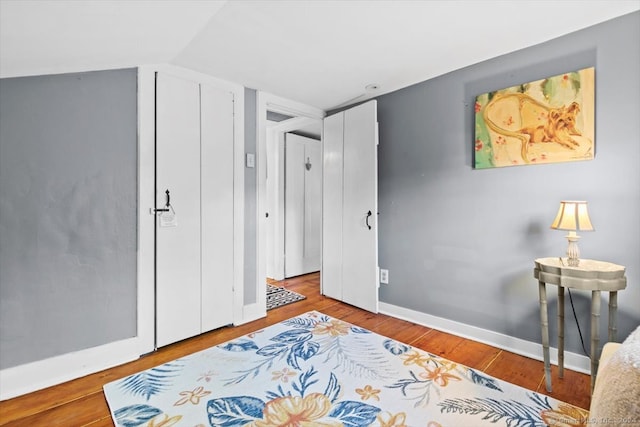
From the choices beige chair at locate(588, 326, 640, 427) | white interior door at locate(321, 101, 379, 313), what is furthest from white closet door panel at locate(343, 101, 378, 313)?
beige chair at locate(588, 326, 640, 427)

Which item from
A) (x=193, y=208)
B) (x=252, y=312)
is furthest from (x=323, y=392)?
(x=193, y=208)

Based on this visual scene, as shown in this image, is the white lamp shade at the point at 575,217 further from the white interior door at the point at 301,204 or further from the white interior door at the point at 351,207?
the white interior door at the point at 301,204

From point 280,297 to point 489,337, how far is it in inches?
83.6

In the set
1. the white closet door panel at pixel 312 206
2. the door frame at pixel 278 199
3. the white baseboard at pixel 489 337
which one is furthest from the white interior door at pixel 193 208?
the white closet door panel at pixel 312 206

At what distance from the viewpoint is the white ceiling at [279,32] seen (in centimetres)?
146

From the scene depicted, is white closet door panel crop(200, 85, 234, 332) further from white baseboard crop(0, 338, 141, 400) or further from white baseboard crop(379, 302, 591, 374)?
white baseboard crop(379, 302, 591, 374)

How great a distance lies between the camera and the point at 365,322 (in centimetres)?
277

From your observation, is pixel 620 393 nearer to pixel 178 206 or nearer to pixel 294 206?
pixel 178 206

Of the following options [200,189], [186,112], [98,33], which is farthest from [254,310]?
[98,33]

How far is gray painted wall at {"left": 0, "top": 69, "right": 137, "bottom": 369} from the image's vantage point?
5.73 feet

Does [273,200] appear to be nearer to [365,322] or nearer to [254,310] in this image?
[254,310]

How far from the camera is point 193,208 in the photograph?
8.09ft

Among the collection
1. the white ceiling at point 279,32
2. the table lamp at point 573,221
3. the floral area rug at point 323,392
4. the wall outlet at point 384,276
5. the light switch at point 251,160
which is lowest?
the floral area rug at point 323,392

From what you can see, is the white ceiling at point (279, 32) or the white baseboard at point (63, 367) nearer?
the white ceiling at point (279, 32)
